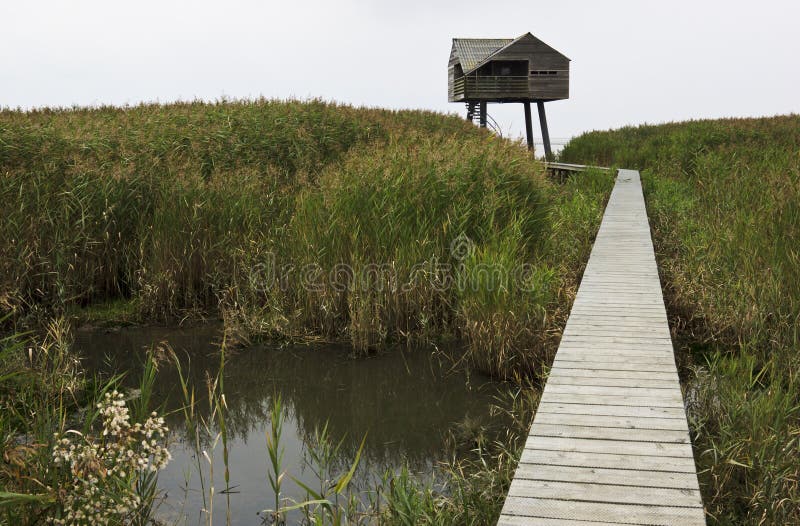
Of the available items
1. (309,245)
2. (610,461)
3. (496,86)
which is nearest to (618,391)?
(610,461)

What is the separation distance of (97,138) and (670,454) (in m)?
9.73

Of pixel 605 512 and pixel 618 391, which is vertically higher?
pixel 618 391

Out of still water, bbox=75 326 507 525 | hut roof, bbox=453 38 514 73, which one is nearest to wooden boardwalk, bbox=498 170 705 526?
still water, bbox=75 326 507 525

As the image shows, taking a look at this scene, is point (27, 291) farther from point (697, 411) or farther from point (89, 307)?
point (697, 411)

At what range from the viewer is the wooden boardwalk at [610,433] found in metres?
2.82

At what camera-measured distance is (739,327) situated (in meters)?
5.93

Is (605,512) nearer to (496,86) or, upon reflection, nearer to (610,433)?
(610,433)

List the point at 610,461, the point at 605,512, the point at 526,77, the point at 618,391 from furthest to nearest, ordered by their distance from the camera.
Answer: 1. the point at 526,77
2. the point at 618,391
3. the point at 610,461
4. the point at 605,512

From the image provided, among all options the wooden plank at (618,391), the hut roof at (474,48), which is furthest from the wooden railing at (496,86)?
the wooden plank at (618,391)

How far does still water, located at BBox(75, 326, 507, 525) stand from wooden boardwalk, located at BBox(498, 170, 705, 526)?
2.60 feet

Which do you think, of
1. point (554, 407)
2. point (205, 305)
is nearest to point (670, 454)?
point (554, 407)

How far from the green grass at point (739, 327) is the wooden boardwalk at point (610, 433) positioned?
13.7 inches

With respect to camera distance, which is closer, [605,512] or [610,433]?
[605,512]

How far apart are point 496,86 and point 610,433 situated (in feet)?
80.0
